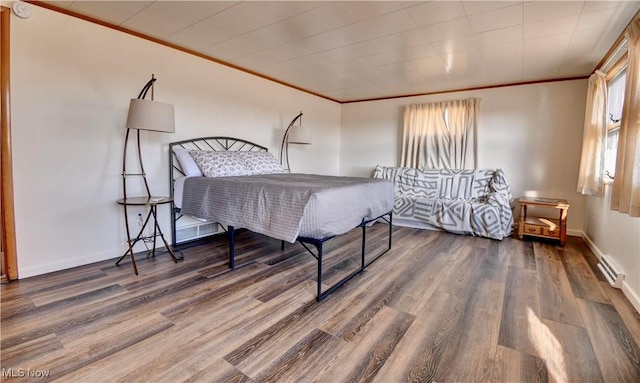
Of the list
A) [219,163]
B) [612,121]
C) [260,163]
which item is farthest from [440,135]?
[219,163]

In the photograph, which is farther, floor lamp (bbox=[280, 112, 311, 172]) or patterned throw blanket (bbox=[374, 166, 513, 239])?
floor lamp (bbox=[280, 112, 311, 172])

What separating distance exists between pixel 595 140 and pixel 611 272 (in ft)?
5.20

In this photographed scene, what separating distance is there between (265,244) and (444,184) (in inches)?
122

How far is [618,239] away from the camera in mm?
2592

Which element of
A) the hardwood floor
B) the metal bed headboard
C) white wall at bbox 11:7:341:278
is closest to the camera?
the hardwood floor

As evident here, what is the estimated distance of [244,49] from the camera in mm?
3365

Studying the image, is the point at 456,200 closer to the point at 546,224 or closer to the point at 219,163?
the point at 546,224

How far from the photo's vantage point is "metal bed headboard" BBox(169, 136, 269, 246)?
333 cm

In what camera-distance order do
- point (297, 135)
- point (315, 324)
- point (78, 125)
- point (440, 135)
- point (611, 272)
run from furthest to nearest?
point (440, 135) → point (297, 135) → point (78, 125) → point (611, 272) → point (315, 324)

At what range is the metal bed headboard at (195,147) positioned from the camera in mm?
3332

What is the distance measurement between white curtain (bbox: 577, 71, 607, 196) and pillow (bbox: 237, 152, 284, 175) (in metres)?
3.64

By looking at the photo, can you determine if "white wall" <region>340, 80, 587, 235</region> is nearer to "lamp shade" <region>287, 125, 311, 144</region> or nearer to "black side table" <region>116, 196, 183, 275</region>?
"lamp shade" <region>287, 125, 311, 144</region>

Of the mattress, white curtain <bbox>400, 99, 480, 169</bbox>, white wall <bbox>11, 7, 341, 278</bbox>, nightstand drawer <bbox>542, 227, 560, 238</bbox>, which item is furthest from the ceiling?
nightstand drawer <bbox>542, 227, 560, 238</bbox>

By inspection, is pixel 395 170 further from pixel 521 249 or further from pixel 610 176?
pixel 610 176
